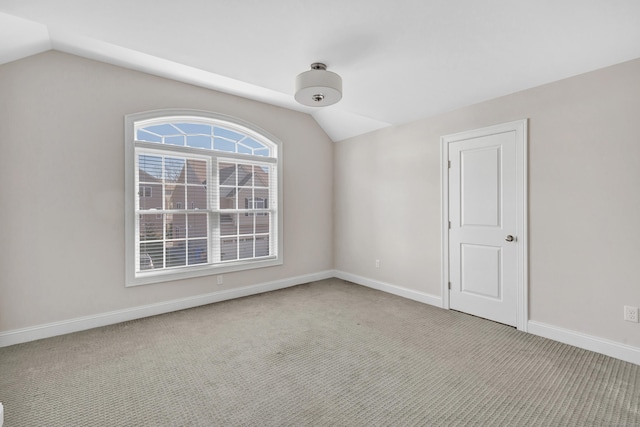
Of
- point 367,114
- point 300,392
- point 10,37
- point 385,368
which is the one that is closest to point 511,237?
point 385,368

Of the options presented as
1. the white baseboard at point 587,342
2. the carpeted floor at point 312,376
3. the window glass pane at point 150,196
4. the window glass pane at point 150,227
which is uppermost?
the window glass pane at point 150,196

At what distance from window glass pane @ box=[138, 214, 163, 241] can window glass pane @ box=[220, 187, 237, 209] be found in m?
0.83

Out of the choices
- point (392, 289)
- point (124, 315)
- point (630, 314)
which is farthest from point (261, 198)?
point (630, 314)

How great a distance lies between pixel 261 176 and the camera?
4629 millimetres

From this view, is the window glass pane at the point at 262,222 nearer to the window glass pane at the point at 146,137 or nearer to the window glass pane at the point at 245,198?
the window glass pane at the point at 245,198

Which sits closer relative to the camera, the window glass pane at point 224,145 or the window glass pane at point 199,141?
the window glass pane at point 199,141

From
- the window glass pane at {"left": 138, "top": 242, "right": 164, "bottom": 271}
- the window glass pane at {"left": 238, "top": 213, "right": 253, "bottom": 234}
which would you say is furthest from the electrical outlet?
the window glass pane at {"left": 138, "top": 242, "right": 164, "bottom": 271}

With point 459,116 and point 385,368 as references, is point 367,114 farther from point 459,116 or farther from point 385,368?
point 385,368

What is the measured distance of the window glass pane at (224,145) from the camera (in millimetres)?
4160

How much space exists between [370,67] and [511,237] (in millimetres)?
2239

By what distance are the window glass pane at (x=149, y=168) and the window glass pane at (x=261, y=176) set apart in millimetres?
1289

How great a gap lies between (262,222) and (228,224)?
21.4 inches

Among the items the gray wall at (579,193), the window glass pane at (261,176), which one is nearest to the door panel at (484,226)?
the gray wall at (579,193)

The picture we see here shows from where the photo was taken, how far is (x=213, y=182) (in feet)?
13.6
